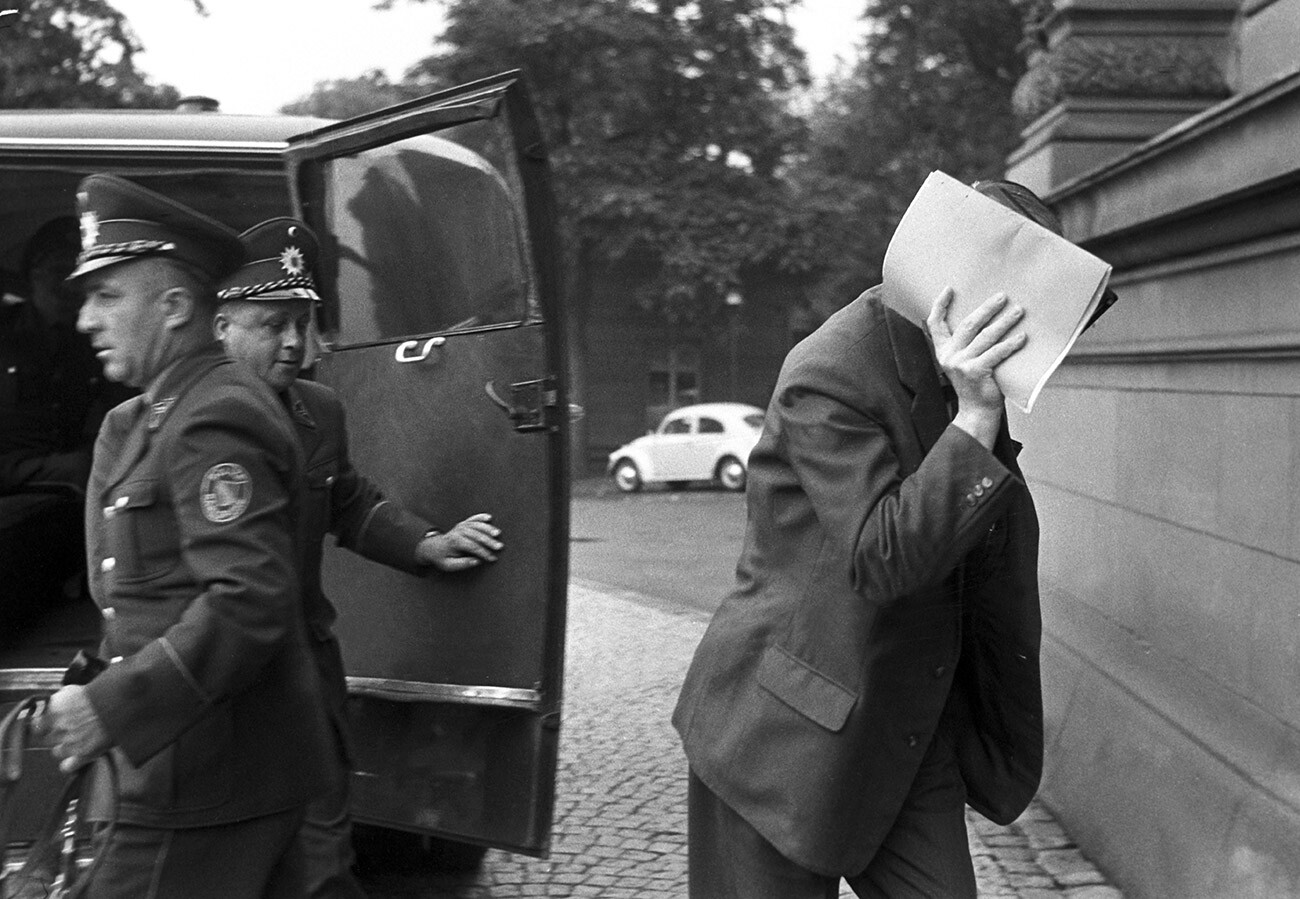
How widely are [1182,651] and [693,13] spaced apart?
25.4m

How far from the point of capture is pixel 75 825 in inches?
108

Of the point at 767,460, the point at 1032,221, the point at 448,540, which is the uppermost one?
the point at 1032,221

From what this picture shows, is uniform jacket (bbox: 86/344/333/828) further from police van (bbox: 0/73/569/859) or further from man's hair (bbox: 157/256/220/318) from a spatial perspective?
police van (bbox: 0/73/569/859)

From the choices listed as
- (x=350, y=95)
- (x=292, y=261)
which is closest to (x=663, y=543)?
(x=292, y=261)

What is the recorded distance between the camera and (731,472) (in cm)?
2594

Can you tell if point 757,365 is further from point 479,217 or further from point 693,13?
point 479,217

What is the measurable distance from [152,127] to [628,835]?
9.25ft

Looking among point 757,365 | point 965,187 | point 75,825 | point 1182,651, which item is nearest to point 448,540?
point 75,825

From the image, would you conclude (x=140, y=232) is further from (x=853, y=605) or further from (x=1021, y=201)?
(x=1021, y=201)

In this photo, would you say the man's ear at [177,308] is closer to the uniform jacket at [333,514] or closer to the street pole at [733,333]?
the uniform jacket at [333,514]

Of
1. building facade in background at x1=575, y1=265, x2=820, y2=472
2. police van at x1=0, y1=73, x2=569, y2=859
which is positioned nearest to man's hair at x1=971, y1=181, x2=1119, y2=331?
police van at x1=0, y1=73, x2=569, y2=859

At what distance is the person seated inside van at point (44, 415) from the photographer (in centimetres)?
632

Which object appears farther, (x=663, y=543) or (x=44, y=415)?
(x=663, y=543)

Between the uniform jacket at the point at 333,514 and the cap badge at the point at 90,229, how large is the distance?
3.64 ft
